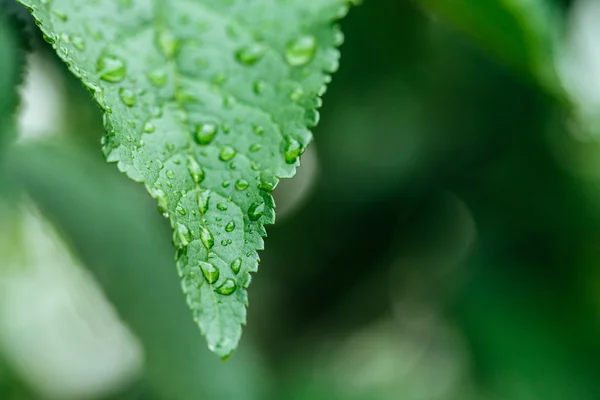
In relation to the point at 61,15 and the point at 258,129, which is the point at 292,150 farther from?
the point at 61,15

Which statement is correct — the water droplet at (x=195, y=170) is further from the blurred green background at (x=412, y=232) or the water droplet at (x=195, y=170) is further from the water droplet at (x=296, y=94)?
the blurred green background at (x=412, y=232)

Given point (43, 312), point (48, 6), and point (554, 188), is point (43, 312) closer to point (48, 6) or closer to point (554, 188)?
point (554, 188)

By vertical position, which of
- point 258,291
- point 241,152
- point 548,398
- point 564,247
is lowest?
point 258,291

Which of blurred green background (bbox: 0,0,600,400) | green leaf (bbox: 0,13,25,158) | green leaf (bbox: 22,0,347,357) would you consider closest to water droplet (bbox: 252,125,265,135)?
green leaf (bbox: 22,0,347,357)

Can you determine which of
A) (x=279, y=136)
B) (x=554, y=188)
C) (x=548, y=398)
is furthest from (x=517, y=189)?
(x=279, y=136)

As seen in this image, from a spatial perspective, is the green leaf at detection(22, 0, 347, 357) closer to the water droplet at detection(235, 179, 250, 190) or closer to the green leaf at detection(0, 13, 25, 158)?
the water droplet at detection(235, 179, 250, 190)

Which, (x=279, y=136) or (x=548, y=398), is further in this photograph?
(x=548, y=398)

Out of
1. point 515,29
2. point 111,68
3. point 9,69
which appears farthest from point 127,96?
point 515,29
